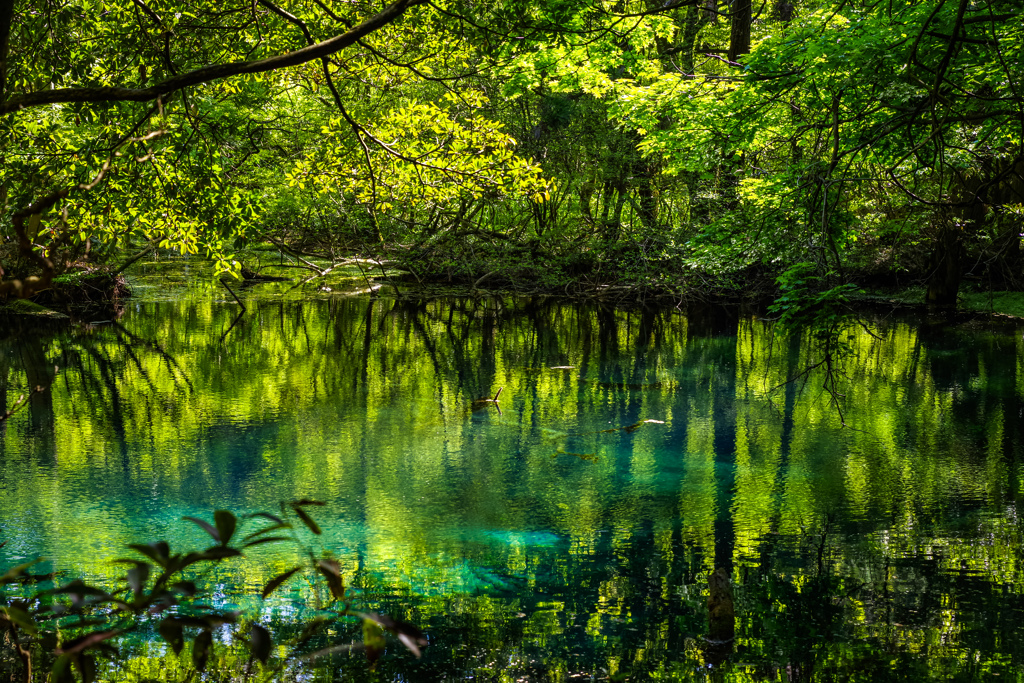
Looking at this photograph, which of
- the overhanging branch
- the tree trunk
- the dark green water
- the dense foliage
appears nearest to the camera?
the overhanging branch

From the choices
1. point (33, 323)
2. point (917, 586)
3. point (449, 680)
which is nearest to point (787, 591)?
point (917, 586)

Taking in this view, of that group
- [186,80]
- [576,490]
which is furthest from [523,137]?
[186,80]

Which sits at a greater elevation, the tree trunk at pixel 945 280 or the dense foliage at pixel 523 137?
the dense foliage at pixel 523 137

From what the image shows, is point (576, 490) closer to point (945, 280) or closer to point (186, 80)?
point (186, 80)

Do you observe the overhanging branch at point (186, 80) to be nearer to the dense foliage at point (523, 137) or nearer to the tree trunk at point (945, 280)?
the dense foliage at point (523, 137)

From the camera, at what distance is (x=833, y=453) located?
926 centimetres

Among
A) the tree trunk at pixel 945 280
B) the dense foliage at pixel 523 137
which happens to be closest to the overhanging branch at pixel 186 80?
the dense foliage at pixel 523 137

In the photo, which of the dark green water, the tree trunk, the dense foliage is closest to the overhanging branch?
the dense foliage

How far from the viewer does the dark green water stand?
503cm

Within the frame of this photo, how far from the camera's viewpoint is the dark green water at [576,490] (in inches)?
198

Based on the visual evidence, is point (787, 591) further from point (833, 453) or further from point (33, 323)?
point (33, 323)

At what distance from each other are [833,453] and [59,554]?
777cm

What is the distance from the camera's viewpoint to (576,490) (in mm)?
8125

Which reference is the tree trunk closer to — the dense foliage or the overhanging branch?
the dense foliage
